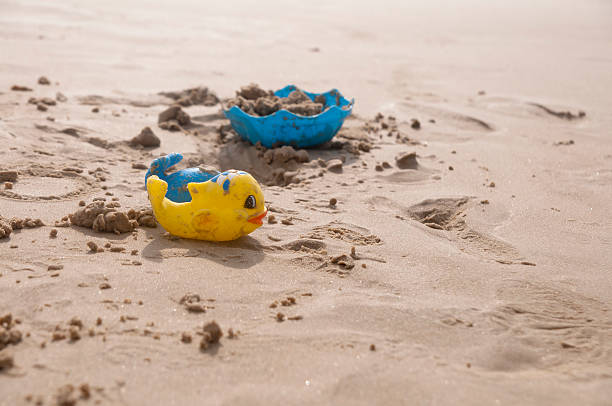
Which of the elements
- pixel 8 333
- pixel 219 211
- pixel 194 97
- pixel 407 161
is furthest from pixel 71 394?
pixel 194 97

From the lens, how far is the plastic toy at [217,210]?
2.54m

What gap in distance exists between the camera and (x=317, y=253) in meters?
2.61

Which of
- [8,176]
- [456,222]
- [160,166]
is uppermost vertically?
→ [160,166]

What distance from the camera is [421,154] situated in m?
4.17

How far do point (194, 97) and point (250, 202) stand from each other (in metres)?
2.80

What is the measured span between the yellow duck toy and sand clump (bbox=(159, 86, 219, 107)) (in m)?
2.56

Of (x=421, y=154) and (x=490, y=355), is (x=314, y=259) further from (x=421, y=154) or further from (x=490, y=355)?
(x=421, y=154)

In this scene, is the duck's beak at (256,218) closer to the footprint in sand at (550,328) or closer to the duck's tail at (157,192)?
the duck's tail at (157,192)

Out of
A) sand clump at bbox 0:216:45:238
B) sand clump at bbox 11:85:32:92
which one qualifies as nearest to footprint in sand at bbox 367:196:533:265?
sand clump at bbox 0:216:45:238

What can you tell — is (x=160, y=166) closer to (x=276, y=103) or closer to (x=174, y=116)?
(x=276, y=103)

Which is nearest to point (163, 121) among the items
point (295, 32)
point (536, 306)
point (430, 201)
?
point (430, 201)

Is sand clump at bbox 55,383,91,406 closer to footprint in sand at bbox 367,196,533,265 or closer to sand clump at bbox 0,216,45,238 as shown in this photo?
sand clump at bbox 0,216,45,238

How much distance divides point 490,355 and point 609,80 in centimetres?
601

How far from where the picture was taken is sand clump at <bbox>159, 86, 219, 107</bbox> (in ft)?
16.5
